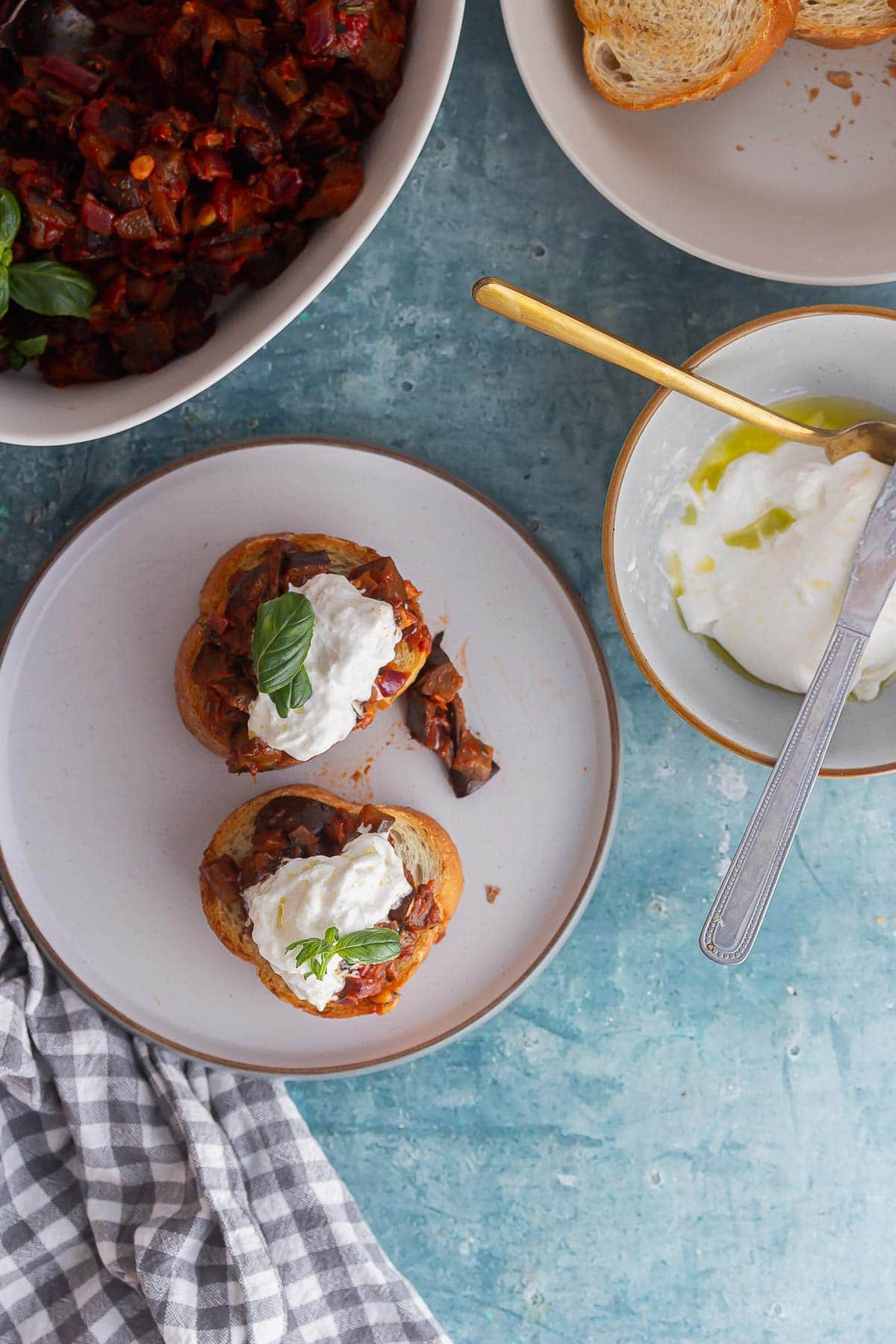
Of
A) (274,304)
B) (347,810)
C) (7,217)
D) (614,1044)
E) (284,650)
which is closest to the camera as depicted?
(7,217)

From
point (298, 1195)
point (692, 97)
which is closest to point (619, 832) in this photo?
point (298, 1195)

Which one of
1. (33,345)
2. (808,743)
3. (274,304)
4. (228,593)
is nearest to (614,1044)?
(808,743)

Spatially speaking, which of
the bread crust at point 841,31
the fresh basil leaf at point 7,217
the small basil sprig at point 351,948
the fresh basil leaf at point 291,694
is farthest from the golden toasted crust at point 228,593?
the bread crust at point 841,31

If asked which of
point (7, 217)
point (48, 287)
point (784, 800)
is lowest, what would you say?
point (784, 800)

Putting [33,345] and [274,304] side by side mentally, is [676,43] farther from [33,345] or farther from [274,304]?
[33,345]

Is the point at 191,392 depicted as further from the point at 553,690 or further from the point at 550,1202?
the point at 550,1202

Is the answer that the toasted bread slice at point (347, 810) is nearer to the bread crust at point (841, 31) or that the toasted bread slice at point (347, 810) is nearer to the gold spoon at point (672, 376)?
the gold spoon at point (672, 376)
